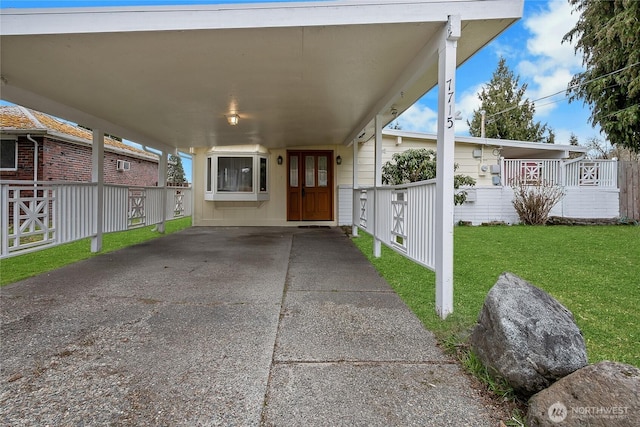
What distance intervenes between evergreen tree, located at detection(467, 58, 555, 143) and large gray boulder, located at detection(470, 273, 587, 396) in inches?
923

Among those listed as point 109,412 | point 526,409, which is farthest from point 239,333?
point 526,409

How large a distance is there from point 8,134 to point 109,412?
474 inches

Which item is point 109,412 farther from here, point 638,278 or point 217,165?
point 217,165

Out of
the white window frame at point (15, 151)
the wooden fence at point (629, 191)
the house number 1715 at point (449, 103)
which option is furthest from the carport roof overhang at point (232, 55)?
the wooden fence at point (629, 191)

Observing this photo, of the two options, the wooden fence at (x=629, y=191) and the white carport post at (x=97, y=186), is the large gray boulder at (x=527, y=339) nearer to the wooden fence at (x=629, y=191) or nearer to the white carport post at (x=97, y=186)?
the white carport post at (x=97, y=186)

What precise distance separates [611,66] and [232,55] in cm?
1301

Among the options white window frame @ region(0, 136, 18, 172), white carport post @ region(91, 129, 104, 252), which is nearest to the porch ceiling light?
white carport post @ region(91, 129, 104, 252)

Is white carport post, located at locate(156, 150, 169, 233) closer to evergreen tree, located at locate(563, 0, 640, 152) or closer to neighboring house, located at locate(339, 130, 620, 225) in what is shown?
neighboring house, located at locate(339, 130, 620, 225)

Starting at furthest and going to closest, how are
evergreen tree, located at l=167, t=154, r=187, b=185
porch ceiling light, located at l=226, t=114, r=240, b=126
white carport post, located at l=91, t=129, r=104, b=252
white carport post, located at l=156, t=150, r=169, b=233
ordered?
1. evergreen tree, located at l=167, t=154, r=187, b=185
2. white carport post, located at l=156, t=150, r=169, b=233
3. porch ceiling light, located at l=226, t=114, r=240, b=126
4. white carport post, located at l=91, t=129, r=104, b=252

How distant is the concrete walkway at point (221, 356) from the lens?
1563 mm

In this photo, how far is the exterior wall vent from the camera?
46.7ft

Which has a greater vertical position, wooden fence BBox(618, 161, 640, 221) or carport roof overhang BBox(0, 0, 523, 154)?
carport roof overhang BBox(0, 0, 523, 154)

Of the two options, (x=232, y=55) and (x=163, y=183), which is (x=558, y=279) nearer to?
(x=232, y=55)

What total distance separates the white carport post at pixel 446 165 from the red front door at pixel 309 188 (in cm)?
698
